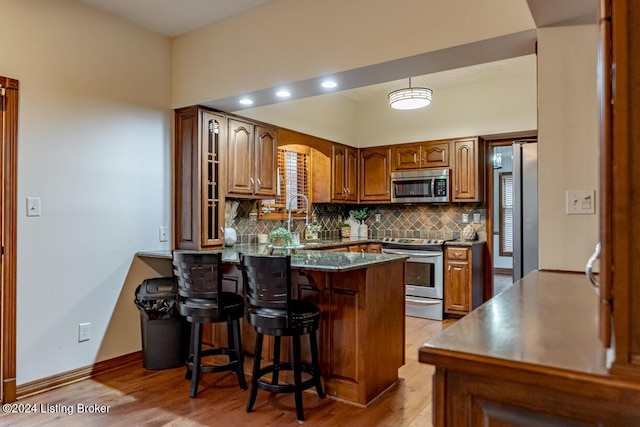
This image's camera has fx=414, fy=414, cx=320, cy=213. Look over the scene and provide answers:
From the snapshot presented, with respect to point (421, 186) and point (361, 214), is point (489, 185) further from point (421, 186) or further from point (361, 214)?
point (361, 214)

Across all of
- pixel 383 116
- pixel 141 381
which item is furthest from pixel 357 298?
pixel 383 116

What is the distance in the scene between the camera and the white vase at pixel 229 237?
3966 mm

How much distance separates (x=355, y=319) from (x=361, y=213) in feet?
11.5

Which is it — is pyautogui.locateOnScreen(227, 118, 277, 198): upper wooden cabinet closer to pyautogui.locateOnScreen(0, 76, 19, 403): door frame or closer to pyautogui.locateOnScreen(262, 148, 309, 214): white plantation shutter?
pyautogui.locateOnScreen(262, 148, 309, 214): white plantation shutter

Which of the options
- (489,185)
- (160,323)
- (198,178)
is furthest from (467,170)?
(160,323)

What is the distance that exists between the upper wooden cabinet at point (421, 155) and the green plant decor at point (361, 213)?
0.86 meters

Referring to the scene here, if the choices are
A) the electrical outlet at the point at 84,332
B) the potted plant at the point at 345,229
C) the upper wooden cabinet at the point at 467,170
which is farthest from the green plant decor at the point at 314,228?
the electrical outlet at the point at 84,332

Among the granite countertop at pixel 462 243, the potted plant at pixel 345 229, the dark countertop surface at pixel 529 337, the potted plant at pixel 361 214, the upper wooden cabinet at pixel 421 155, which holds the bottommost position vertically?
the granite countertop at pixel 462 243

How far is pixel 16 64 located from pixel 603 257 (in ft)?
11.2

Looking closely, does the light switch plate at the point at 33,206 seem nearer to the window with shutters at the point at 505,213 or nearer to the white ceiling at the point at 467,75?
the white ceiling at the point at 467,75

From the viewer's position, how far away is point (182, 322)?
334cm

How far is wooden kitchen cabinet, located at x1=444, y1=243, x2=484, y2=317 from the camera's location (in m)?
4.80

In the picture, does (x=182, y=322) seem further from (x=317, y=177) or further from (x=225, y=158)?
(x=317, y=177)

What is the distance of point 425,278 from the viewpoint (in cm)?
500
